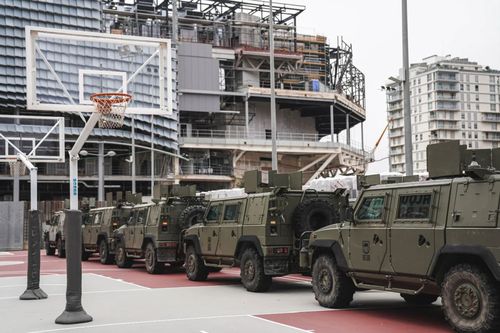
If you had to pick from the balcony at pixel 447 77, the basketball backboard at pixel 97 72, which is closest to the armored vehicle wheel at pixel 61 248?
the basketball backboard at pixel 97 72

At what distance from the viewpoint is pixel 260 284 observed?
14977 millimetres

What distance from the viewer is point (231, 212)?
55.4 ft

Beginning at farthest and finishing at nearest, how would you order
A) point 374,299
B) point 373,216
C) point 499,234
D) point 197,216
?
point 197,216, point 374,299, point 373,216, point 499,234

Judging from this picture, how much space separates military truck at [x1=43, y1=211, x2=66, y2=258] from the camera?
3209 centimetres

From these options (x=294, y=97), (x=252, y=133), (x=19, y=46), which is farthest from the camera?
(x=252, y=133)

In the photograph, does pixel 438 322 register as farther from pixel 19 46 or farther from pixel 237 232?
pixel 19 46

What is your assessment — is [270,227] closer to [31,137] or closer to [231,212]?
[231,212]

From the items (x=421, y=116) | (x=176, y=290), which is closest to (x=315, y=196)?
(x=176, y=290)

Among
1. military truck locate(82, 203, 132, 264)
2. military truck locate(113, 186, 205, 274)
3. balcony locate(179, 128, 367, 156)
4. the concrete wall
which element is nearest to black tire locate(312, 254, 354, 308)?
military truck locate(113, 186, 205, 274)

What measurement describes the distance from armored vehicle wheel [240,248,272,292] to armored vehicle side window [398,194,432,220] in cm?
477

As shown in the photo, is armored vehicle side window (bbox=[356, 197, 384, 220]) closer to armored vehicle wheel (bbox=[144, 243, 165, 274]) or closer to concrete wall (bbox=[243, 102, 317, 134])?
armored vehicle wheel (bbox=[144, 243, 165, 274])

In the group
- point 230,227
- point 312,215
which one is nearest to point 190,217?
point 230,227

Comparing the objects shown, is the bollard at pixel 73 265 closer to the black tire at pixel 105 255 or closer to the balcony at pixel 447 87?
the black tire at pixel 105 255

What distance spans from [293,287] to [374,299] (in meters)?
2.95
